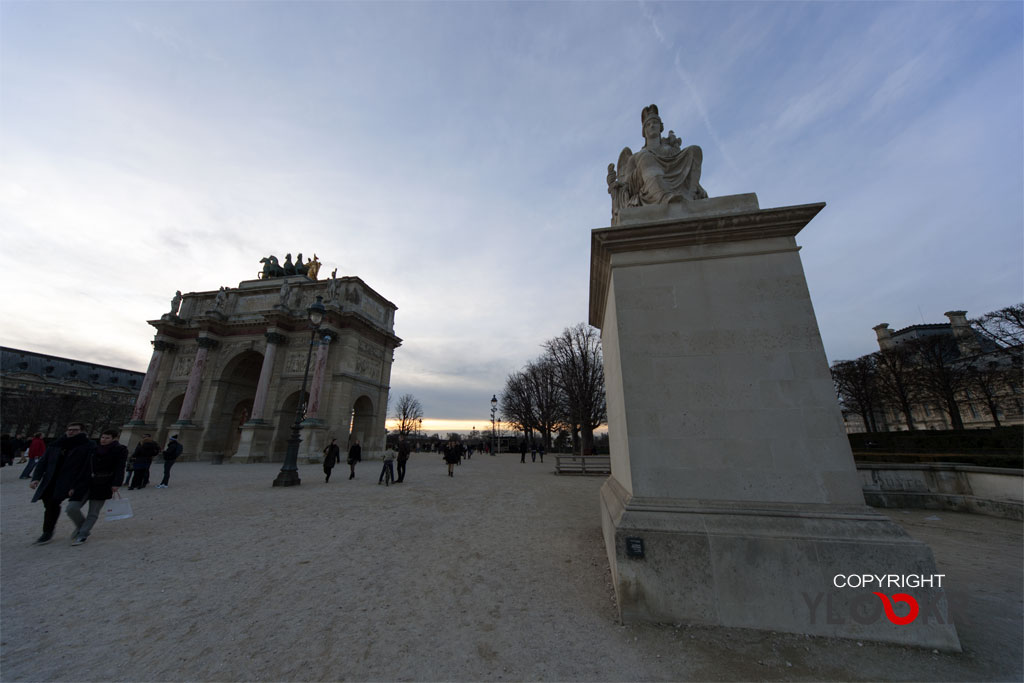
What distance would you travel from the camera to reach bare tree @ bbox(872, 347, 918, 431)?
1293 inches

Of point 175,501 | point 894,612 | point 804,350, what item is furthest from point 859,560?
point 175,501

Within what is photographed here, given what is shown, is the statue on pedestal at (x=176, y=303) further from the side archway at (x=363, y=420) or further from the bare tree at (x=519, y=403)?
the bare tree at (x=519, y=403)

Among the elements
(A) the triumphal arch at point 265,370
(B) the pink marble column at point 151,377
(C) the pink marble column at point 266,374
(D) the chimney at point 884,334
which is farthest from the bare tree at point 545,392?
(D) the chimney at point 884,334

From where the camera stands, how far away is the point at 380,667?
268cm

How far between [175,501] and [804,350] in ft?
42.8

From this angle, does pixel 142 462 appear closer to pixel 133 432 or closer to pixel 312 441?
pixel 312 441

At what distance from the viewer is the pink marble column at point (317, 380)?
78.5ft

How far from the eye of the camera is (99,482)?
5.69 meters

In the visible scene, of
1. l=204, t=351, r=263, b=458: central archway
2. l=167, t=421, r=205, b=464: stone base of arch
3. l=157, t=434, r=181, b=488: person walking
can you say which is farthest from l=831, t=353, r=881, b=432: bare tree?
l=167, t=421, r=205, b=464: stone base of arch

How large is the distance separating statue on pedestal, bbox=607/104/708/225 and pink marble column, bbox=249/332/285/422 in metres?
28.0

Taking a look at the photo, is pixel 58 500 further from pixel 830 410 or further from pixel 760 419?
pixel 830 410

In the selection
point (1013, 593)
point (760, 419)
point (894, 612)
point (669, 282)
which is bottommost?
point (1013, 593)

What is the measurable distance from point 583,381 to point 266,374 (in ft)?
78.0

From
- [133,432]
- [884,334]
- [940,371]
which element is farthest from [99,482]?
[884,334]
